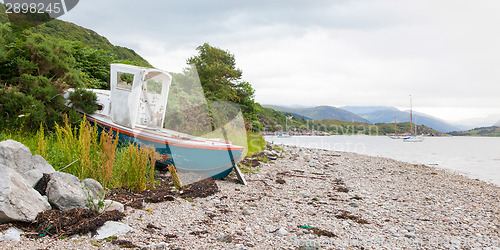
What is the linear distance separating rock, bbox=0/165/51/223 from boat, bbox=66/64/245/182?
4.11 metres

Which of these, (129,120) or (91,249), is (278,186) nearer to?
(129,120)

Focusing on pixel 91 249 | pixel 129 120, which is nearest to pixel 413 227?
pixel 91 249

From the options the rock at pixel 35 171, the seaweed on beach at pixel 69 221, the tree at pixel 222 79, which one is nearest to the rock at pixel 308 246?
the seaweed on beach at pixel 69 221

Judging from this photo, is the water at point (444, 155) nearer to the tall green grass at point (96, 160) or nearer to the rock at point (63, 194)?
the tall green grass at point (96, 160)

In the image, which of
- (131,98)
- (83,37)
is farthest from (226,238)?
(83,37)

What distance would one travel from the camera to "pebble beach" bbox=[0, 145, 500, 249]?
4.41 metres

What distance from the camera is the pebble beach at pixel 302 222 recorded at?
4.41 m

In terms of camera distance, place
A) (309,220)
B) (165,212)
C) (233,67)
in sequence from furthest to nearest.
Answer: (233,67), (309,220), (165,212)

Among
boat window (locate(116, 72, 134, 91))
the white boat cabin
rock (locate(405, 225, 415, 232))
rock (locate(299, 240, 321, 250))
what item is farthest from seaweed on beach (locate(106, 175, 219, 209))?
rock (locate(405, 225, 415, 232))

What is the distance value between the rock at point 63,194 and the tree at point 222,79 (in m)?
17.5

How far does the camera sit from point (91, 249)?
3.66m

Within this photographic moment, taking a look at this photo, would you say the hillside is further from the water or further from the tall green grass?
the tall green grass

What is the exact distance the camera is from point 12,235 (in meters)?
3.61

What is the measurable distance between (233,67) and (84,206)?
22.6m
